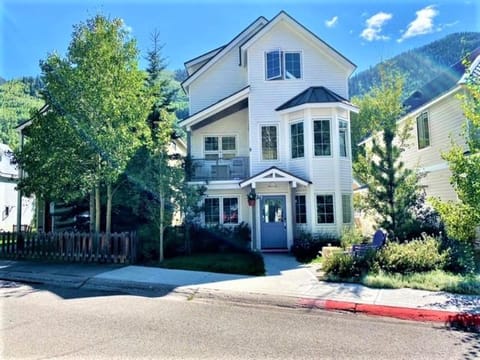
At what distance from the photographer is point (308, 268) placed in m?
11.2

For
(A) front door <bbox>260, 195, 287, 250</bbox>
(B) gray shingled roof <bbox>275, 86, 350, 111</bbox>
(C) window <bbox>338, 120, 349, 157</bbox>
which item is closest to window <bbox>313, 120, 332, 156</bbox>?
(C) window <bbox>338, 120, 349, 157</bbox>

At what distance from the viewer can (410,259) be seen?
948 cm

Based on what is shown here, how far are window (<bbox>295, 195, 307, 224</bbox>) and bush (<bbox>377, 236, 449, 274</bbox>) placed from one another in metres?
5.95

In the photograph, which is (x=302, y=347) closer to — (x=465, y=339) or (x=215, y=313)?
→ (x=215, y=313)

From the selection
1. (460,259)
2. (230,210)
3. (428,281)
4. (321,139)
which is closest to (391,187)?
(321,139)

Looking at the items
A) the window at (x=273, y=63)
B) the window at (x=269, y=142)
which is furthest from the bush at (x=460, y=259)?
the window at (x=273, y=63)

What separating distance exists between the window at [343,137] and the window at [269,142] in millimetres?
3040

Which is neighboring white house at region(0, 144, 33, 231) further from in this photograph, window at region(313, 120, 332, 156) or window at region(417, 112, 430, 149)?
window at region(417, 112, 430, 149)

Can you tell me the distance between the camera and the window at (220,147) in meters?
18.1

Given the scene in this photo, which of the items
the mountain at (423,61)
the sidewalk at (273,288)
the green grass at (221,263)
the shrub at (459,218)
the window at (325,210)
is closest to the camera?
the sidewalk at (273,288)

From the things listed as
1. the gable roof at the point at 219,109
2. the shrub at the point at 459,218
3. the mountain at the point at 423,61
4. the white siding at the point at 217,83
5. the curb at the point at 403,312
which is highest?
the mountain at the point at 423,61

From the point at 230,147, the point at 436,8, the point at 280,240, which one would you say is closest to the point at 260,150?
the point at 230,147

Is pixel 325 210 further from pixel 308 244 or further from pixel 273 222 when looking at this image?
pixel 273 222

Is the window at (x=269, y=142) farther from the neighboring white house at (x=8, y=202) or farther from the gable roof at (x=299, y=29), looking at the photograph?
the neighboring white house at (x=8, y=202)
